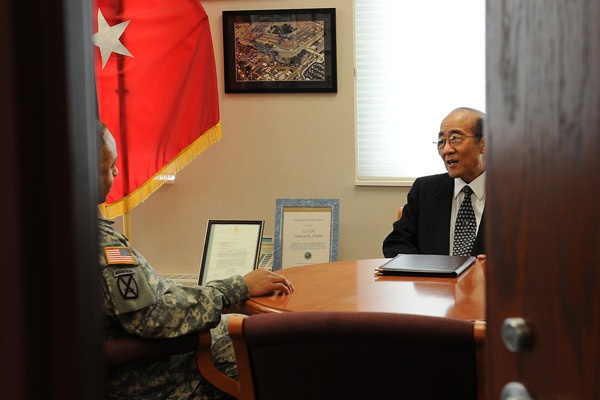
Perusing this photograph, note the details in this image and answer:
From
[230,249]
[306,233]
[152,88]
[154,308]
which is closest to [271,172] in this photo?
[306,233]

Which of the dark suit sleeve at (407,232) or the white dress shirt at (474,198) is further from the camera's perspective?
the dark suit sleeve at (407,232)

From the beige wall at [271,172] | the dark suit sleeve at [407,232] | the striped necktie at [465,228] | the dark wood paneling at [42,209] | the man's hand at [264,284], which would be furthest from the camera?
the beige wall at [271,172]

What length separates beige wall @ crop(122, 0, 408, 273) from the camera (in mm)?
4445

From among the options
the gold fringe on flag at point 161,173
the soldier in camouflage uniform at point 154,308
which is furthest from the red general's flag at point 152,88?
the soldier in camouflage uniform at point 154,308

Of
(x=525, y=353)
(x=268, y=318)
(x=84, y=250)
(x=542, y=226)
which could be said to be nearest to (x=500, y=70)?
(x=542, y=226)

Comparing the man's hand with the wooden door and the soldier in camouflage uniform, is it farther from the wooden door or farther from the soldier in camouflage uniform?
the wooden door

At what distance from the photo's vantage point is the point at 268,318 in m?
1.49

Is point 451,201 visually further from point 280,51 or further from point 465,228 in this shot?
point 280,51

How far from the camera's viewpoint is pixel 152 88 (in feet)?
13.4

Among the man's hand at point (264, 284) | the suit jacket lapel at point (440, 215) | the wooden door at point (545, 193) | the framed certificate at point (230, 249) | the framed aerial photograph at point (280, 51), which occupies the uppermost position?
the framed aerial photograph at point (280, 51)

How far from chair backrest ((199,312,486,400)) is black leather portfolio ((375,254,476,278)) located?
3.89 ft

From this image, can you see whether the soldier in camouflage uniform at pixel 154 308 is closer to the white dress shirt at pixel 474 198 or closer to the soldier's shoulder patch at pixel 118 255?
the soldier's shoulder patch at pixel 118 255

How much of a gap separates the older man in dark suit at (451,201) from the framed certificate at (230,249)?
913mm

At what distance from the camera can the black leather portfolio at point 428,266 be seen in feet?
8.70
